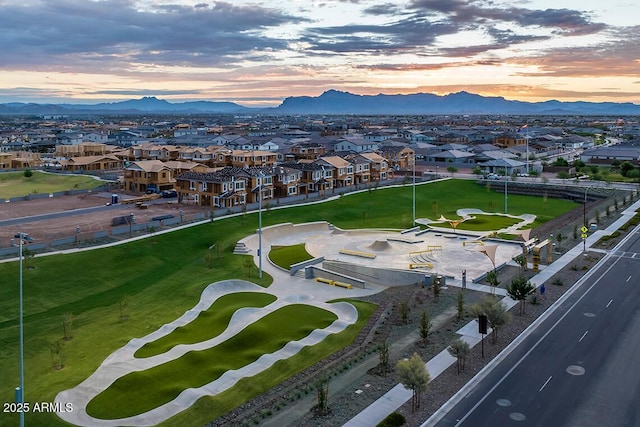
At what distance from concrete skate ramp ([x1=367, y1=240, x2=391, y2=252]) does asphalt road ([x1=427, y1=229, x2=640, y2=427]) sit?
22216 millimetres

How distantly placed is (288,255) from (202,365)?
2893 cm

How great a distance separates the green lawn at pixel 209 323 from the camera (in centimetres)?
3959

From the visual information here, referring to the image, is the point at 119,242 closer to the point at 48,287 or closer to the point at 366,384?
the point at 48,287

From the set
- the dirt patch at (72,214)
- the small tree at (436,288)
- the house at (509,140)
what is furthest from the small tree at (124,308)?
the house at (509,140)

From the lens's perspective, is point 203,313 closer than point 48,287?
Yes

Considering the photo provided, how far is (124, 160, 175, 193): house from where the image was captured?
109875mm

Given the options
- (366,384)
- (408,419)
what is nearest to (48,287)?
(366,384)

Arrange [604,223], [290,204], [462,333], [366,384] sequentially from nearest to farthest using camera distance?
1. [366,384]
2. [462,333]
3. [604,223]
4. [290,204]

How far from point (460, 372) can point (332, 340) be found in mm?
9893

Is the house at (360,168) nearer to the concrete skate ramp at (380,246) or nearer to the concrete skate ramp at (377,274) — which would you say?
the concrete skate ramp at (380,246)

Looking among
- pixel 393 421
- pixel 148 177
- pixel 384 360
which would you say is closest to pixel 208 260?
pixel 384 360

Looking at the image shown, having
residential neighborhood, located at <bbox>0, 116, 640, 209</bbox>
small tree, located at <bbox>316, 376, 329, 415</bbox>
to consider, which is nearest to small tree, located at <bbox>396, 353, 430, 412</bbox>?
small tree, located at <bbox>316, 376, 329, 415</bbox>

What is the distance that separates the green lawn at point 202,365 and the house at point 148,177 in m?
71.4

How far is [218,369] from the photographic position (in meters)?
35.5
